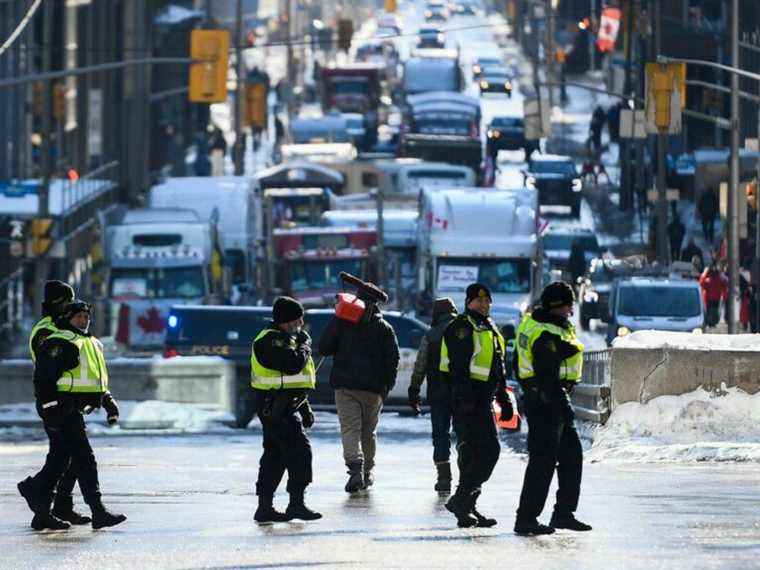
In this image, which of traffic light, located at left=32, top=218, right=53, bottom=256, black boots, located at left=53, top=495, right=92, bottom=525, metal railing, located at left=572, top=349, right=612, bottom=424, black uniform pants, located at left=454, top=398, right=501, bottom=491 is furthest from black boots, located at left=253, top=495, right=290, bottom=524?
traffic light, located at left=32, top=218, right=53, bottom=256

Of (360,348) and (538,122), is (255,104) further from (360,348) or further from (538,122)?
(360,348)

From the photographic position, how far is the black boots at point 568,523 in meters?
15.3

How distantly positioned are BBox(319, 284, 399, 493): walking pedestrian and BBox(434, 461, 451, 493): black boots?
56 cm

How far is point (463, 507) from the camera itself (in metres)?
15.8

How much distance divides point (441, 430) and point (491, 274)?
2492cm

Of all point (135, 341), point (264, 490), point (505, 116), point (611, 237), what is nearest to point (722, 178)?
point (611, 237)

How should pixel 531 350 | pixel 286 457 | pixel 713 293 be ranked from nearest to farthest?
1. pixel 531 350
2. pixel 286 457
3. pixel 713 293

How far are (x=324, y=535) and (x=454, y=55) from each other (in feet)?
308

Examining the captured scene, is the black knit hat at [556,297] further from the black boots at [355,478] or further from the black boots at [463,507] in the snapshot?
the black boots at [355,478]

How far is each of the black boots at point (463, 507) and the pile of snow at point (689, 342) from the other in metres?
9.18

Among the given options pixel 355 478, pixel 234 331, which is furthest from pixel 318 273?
pixel 355 478

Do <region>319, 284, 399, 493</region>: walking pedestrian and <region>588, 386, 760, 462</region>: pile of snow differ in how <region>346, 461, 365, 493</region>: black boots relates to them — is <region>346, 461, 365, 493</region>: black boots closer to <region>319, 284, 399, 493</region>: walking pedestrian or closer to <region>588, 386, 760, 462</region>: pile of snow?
<region>319, 284, 399, 493</region>: walking pedestrian

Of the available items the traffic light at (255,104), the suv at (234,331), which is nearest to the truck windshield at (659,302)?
the suv at (234,331)

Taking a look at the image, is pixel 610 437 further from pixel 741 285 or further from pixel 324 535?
pixel 741 285
